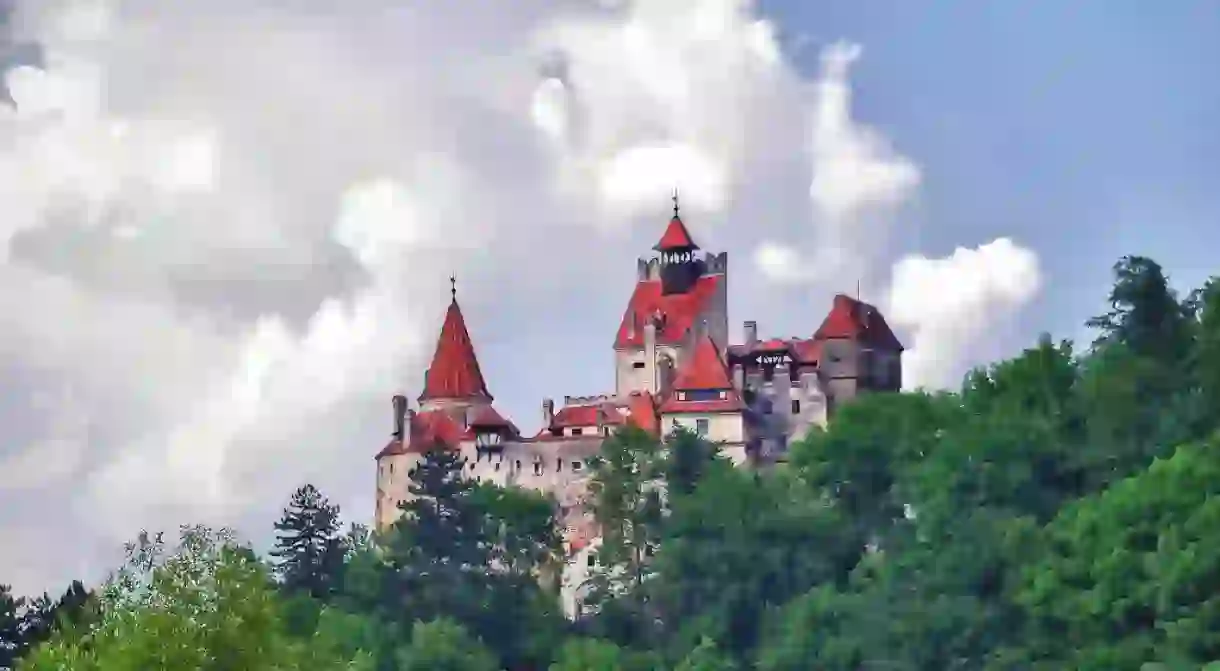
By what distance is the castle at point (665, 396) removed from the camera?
80.6 meters

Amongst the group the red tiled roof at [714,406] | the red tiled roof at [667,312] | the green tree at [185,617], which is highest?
the red tiled roof at [667,312]

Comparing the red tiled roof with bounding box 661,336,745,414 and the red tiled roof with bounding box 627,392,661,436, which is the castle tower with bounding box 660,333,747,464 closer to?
the red tiled roof with bounding box 661,336,745,414

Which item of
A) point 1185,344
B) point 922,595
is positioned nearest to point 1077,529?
point 922,595

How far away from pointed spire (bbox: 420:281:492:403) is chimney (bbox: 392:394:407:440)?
81 centimetres

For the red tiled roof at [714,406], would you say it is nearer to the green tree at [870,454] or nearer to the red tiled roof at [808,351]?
the red tiled roof at [808,351]

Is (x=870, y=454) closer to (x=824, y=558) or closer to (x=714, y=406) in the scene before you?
(x=824, y=558)

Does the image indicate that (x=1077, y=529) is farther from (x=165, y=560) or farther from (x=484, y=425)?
(x=484, y=425)

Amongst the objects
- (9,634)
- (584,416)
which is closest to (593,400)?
(584,416)

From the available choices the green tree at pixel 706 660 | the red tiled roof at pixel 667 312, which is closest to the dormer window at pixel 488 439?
the red tiled roof at pixel 667 312

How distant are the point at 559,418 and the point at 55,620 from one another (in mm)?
24640

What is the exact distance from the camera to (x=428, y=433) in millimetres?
83938

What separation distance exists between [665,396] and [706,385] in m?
2.67

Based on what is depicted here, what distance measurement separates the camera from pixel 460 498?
78625 mm

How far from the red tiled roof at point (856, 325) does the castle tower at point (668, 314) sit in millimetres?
3979
